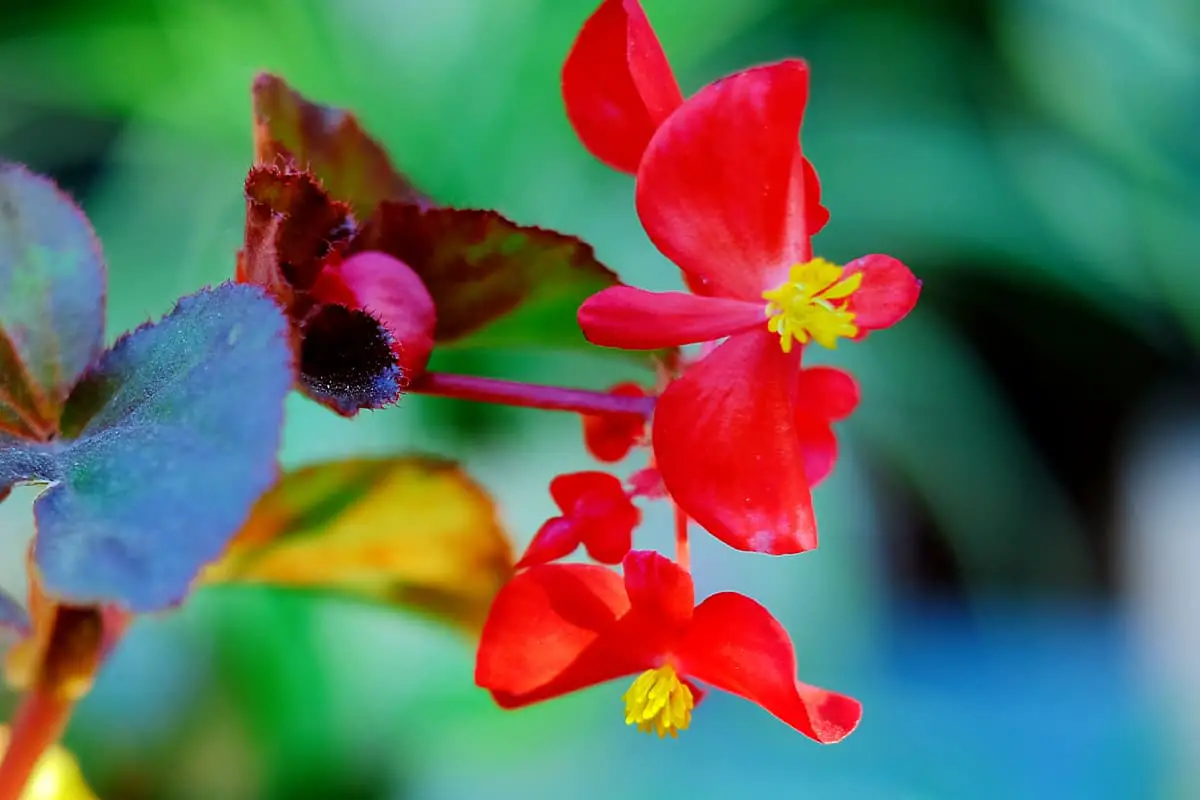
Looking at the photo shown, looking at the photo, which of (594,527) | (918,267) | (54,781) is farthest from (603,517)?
Result: (918,267)

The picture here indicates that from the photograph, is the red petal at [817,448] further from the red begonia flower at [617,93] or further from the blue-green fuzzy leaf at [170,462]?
the blue-green fuzzy leaf at [170,462]

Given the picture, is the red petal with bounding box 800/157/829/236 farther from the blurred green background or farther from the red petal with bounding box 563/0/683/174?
the blurred green background

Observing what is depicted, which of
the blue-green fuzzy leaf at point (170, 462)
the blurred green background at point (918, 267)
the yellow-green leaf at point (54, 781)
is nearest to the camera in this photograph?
Result: the blue-green fuzzy leaf at point (170, 462)

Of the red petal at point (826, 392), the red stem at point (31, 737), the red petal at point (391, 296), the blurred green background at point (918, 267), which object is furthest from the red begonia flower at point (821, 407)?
the blurred green background at point (918, 267)

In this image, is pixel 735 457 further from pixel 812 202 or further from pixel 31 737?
pixel 31 737

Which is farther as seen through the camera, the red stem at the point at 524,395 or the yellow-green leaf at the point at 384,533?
the yellow-green leaf at the point at 384,533

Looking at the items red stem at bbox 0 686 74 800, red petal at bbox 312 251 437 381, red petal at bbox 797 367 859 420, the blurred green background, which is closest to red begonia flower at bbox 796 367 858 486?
red petal at bbox 797 367 859 420

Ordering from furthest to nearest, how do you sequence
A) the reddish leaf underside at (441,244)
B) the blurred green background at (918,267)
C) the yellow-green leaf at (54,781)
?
the blurred green background at (918,267) < the yellow-green leaf at (54,781) < the reddish leaf underside at (441,244)

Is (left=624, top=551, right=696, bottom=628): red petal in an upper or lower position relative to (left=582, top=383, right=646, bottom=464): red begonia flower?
lower
